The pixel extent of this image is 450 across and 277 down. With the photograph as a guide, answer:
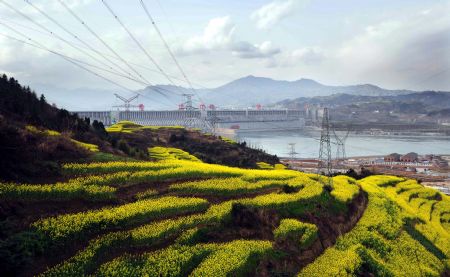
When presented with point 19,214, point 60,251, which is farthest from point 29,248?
point 19,214

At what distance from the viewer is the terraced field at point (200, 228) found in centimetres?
1458

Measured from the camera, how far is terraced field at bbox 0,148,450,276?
14.6 metres

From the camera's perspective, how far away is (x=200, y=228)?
18.3 m

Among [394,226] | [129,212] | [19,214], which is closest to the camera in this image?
[19,214]

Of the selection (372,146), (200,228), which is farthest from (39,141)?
(372,146)

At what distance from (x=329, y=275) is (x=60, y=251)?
12029 mm

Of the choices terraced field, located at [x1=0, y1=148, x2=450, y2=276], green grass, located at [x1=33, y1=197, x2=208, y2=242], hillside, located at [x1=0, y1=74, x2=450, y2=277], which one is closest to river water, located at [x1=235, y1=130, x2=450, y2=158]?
hillside, located at [x1=0, y1=74, x2=450, y2=277]

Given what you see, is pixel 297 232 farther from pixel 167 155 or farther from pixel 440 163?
pixel 440 163

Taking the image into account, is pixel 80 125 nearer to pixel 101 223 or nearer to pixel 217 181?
pixel 217 181

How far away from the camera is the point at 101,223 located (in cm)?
1609

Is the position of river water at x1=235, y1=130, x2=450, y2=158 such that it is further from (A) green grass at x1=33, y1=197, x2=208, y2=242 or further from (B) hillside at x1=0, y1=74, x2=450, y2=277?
(A) green grass at x1=33, y1=197, x2=208, y2=242

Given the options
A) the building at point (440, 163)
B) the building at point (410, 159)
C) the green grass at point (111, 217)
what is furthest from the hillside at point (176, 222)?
the building at point (410, 159)

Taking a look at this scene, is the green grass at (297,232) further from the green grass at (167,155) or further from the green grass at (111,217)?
the green grass at (167,155)

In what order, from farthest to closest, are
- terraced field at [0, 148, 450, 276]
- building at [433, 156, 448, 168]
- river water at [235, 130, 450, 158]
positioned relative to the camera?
river water at [235, 130, 450, 158] → building at [433, 156, 448, 168] → terraced field at [0, 148, 450, 276]
